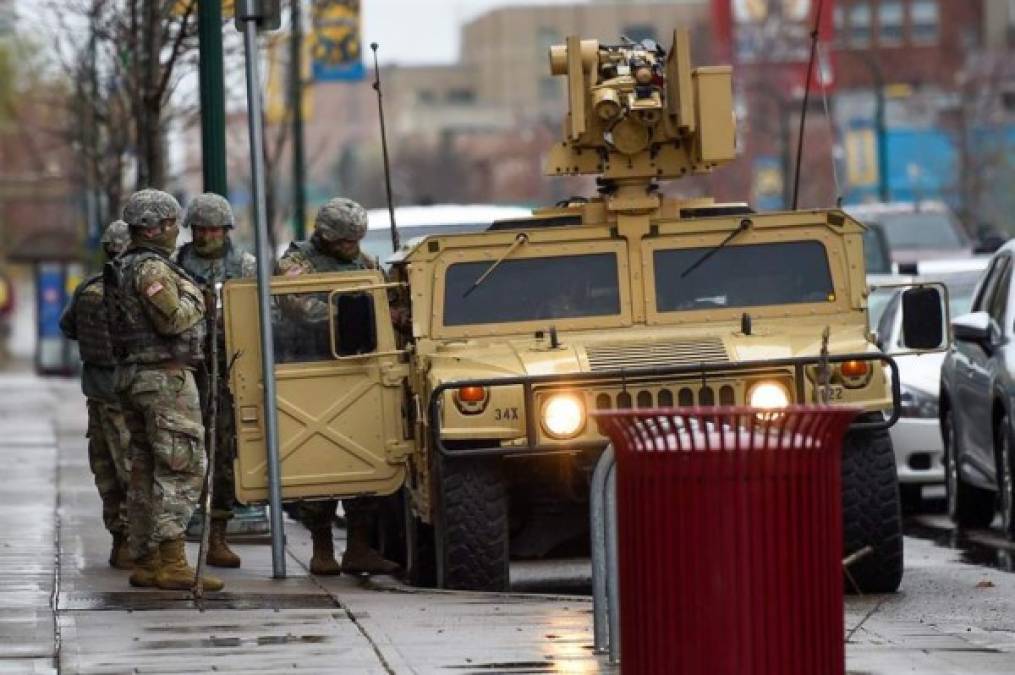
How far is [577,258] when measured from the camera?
43.3 ft

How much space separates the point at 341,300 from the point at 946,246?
64.8ft

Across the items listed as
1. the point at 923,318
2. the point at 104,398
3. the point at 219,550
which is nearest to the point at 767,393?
the point at 923,318

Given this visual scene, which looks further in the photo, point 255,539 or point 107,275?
point 255,539

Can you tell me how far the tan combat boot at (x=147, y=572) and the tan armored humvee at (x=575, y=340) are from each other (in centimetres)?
76

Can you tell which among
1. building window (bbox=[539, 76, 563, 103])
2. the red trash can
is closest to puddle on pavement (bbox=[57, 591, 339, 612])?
the red trash can

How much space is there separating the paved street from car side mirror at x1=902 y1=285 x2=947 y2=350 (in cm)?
117

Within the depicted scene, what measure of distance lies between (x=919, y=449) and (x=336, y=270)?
5652 mm

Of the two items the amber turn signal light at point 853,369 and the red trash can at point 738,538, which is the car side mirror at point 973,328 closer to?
the amber turn signal light at point 853,369

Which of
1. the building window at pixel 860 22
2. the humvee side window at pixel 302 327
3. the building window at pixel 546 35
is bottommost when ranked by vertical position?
the humvee side window at pixel 302 327

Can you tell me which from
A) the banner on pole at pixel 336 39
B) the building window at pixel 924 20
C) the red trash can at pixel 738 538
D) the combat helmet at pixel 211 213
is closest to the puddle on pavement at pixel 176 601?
the combat helmet at pixel 211 213

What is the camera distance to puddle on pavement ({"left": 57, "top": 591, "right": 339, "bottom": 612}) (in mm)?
11328

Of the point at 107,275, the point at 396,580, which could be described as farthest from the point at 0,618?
the point at 396,580

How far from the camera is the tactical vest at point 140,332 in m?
12.0

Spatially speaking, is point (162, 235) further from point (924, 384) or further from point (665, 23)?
point (665, 23)
